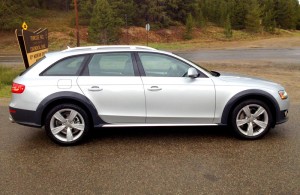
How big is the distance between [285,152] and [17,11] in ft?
141

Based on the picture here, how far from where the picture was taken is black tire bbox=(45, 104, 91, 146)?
4652 millimetres

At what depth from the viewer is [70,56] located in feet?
15.8

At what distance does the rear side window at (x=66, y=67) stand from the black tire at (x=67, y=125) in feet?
1.67

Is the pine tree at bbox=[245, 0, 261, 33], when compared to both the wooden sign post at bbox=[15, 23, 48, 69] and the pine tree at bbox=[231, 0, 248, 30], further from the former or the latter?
the wooden sign post at bbox=[15, 23, 48, 69]

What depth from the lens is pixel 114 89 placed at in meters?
4.64

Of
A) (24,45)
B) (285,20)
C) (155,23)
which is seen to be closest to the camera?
(24,45)

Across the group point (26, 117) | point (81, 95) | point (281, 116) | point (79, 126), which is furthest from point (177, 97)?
point (26, 117)

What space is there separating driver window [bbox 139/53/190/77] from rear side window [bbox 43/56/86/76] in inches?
39.1

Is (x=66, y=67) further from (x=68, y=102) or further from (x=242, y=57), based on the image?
(x=242, y=57)

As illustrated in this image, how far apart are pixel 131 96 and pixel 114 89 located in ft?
0.91

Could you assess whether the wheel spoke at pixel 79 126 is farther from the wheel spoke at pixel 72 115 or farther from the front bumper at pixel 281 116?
the front bumper at pixel 281 116

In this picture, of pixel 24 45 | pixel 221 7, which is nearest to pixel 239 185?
pixel 24 45

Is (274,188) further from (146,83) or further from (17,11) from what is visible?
(17,11)

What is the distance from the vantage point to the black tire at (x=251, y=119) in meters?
4.79
